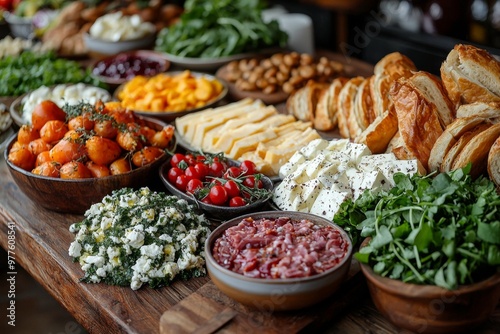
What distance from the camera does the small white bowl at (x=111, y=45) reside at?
456 cm

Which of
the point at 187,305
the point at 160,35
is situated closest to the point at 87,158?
the point at 187,305

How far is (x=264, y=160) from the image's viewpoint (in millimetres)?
2660

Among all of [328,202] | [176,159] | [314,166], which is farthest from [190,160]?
[328,202]

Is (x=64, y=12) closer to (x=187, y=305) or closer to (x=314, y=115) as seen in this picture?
(x=314, y=115)

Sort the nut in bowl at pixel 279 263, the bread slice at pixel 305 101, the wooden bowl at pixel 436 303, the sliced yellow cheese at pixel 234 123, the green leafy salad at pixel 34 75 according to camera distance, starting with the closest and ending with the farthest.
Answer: the wooden bowl at pixel 436 303 < the nut in bowl at pixel 279 263 < the sliced yellow cheese at pixel 234 123 < the bread slice at pixel 305 101 < the green leafy salad at pixel 34 75

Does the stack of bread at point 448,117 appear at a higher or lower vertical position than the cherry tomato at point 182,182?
higher

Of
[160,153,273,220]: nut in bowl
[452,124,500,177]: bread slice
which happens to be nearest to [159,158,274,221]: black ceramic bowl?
[160,153,273,220]: nut in bowl

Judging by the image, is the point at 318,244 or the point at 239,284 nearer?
the point at 239,284

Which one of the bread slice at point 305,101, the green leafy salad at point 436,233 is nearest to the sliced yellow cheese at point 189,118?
the bread slice at point 305,101

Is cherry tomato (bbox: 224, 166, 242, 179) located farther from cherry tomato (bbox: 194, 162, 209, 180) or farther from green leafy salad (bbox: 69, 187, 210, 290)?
green leafy salad (bbox: 69, 187, 210, 290)

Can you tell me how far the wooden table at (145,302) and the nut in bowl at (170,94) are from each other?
990 millimetres

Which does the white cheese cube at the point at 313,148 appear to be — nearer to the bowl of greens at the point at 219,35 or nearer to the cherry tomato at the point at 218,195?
the cherry tomato at the point at 218,195

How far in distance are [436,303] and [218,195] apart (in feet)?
3.16

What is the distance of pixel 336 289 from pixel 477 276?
41 cm
